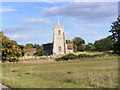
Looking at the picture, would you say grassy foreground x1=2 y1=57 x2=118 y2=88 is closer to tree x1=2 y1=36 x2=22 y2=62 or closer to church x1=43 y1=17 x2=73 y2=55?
tree x1=2 y1=36 x2=22 y2=62

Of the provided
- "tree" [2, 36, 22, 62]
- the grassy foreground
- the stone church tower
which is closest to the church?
the stone church tower

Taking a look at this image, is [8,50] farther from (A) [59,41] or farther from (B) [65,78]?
(A) [59,41]

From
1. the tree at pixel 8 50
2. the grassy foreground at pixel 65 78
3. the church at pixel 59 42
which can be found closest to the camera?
the grassy foreground at pixel 65 78

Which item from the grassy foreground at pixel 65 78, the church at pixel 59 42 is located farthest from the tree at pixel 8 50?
the church at pixel 59 42

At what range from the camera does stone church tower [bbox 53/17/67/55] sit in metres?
86.8

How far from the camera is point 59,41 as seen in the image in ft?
287

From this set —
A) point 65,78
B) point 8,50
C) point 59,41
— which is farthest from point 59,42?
point 65,78

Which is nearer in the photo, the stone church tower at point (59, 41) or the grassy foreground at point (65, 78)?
the grassy foreground at point (65, 78)

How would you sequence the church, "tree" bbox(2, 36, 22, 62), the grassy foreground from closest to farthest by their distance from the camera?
the grassy foreground
"tree" bbox(2, 36, 22, 62)
the church

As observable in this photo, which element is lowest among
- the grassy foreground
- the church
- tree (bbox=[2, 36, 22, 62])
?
the grassy foreground

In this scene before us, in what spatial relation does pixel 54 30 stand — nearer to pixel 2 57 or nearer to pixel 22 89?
pixel 2 57

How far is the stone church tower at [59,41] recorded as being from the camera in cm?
8681

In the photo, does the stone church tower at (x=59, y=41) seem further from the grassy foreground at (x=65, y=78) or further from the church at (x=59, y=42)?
the grassy foreground at (x=65, y=78)

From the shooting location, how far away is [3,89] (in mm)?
11812
